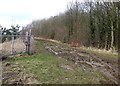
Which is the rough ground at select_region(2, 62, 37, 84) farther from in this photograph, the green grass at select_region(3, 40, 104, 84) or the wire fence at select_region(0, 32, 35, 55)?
the wire fence at select_region(0, 32, 35, 55)

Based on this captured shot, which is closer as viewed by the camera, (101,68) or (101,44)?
(101,68)

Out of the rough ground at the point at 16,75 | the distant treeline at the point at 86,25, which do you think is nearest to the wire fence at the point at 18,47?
the rough ground at the point at 16,75

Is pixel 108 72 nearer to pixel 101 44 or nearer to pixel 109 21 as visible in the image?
pixel 109 21

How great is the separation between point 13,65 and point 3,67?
20.8 inches

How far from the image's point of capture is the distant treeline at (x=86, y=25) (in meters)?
29.2

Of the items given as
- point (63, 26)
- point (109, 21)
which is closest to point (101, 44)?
point (109, 21)

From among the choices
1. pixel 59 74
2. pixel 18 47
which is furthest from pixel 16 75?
pixel 18 47

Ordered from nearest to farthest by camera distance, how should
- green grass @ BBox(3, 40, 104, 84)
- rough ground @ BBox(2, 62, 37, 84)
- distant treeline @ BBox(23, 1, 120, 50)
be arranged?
1. green grass @ BBox(3, 40, 104, 84)
2. rough ground @ BBox(2, 62, 37, 84)
3. distant treeline @ BBox(23, 1, 120, 50)

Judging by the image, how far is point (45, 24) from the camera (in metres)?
57.2

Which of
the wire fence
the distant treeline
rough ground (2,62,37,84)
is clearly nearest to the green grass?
rough ground (2,62,37,84)

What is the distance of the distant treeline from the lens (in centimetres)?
2919

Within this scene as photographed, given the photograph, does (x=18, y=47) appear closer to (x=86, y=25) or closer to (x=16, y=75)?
(x=16, y=75)

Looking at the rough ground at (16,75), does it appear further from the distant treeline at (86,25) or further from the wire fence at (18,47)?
the distant treeline at (86,25)

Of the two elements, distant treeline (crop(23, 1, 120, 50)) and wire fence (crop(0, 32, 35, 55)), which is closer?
wire fence (crop(0, 32, 35, 55))
